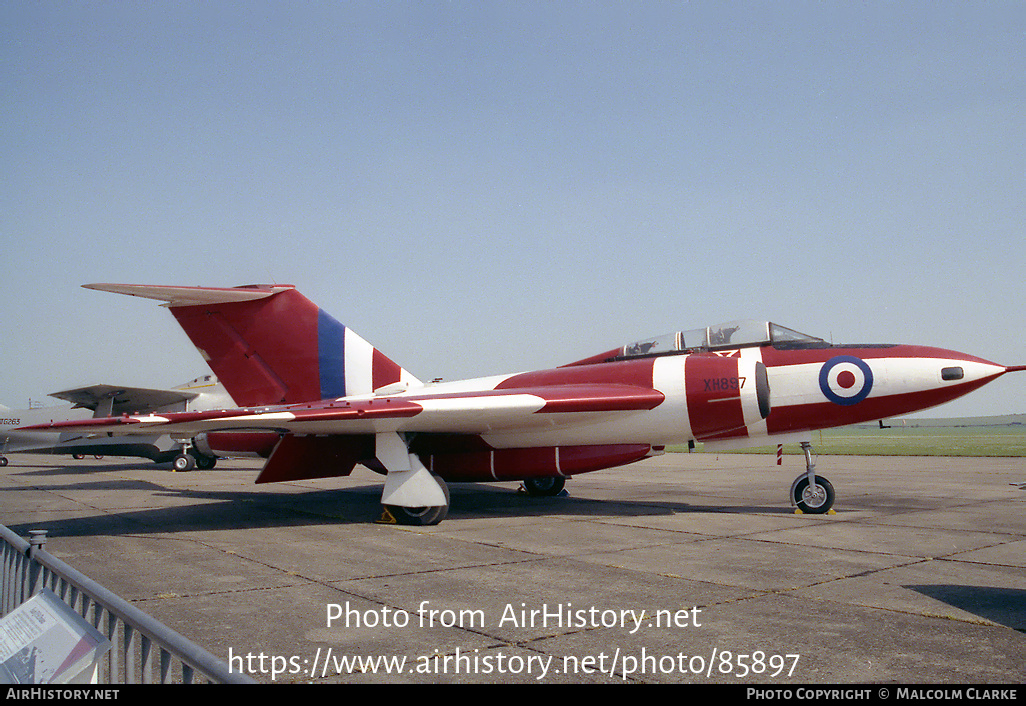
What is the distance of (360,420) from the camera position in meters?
9.45

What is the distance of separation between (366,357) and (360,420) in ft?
10.6

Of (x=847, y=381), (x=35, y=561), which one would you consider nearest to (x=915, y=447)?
(x=847, y=381)

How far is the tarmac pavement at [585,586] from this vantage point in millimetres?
4086

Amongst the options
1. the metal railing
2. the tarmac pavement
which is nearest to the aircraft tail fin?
the tarmac pavement

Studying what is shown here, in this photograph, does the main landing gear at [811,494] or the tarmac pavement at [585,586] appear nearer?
the tarmac pavement at [585,586]

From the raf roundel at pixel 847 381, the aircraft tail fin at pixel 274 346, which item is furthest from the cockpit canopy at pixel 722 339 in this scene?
the aircraft tail fin at pixel 274 346

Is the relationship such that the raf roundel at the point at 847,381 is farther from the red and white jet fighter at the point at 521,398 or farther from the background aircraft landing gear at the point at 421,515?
the background aircraft landing gear at the point at 421,515

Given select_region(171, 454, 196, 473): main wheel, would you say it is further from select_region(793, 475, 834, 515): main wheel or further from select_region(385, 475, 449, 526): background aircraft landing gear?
select_region(793, 475, 834, 515): main wheel

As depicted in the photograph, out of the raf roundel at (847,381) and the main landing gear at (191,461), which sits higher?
the raf roundel at (847,381)

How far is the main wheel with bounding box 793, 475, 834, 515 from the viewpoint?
10.4 m

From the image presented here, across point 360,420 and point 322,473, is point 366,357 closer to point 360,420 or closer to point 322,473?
point 322,473

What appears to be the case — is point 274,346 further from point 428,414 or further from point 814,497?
point 814,497

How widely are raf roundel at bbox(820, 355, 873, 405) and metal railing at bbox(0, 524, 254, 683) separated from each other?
8964mm
